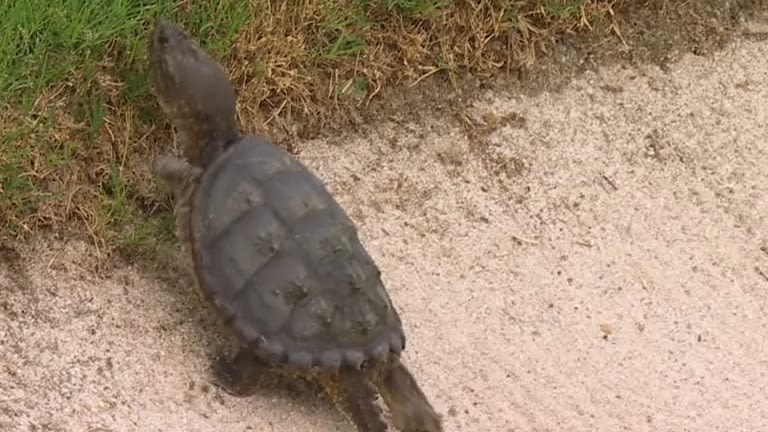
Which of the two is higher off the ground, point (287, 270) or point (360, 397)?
point (287, 270)

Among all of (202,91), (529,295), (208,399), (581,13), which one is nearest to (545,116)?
(581,13)

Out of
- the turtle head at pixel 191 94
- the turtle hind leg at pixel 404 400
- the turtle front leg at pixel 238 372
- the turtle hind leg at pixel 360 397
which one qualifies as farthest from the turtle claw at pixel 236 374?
the turtle head at pixel 191 94

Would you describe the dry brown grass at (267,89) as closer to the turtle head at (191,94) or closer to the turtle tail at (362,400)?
the turtle head at (191,94)

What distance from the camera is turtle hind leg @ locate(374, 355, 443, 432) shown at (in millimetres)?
2990

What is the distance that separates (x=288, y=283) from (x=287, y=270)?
0.03 meters

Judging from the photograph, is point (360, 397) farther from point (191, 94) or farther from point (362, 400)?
point (191, 94)

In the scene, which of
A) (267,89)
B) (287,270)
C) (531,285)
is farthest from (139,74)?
(531,285)

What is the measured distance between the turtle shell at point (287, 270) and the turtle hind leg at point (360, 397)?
5cm

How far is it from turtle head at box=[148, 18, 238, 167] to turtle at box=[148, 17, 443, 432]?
0.01m

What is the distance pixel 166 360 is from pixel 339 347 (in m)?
0.42

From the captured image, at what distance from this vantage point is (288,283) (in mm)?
2930

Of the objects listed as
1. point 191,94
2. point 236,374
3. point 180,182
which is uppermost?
point 191,94

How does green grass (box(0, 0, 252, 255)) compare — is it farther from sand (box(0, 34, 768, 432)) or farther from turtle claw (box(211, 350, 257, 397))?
turtle claw (box(211, 350, 257, 397))

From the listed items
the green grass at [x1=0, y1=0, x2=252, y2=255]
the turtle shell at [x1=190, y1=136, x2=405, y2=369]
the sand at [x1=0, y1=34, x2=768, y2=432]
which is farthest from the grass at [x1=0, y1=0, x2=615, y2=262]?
the turtle shell at [x1=190, y1=136, x2=405, y2=369]
